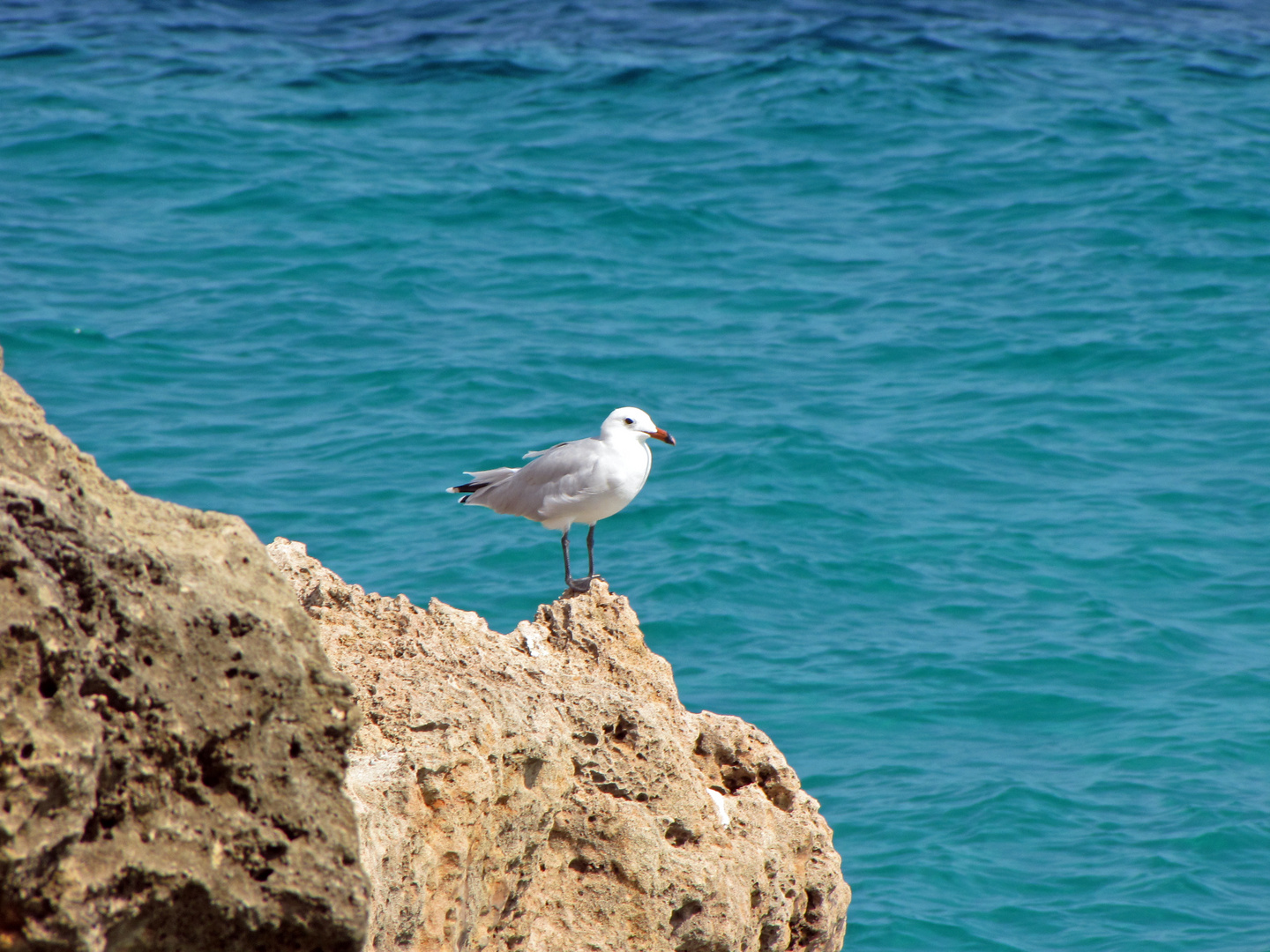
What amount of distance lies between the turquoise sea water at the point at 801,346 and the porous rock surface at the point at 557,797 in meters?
3.18

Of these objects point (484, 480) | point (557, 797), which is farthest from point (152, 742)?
point (484, 480)

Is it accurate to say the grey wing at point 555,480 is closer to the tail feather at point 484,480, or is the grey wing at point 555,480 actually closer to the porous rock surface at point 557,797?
the tail feather at point 484,480

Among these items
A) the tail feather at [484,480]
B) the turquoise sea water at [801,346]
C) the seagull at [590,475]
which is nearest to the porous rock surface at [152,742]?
the seagull at [590,475]

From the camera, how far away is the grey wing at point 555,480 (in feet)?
18.5

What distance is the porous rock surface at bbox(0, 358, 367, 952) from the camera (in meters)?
1.93

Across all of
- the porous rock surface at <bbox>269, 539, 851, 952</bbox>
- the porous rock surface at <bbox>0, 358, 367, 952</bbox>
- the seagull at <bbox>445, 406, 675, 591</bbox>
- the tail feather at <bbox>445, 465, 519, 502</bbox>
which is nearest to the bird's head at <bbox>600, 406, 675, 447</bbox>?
the seagull at <bbox>445, 406, 675, 591</bbox>

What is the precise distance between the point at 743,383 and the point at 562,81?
7.22 m

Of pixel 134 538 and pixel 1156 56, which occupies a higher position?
pixel 1156 56

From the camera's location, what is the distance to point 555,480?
579 centimetres

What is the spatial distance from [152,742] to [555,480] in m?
3.76

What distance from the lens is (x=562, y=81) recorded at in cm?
1819

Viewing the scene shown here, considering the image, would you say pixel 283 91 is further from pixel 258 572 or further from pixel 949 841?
pixel 258 572

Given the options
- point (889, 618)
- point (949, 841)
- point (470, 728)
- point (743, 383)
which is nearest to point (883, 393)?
point (743, 383)

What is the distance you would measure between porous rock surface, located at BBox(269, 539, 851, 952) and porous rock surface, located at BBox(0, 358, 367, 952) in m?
0.68
